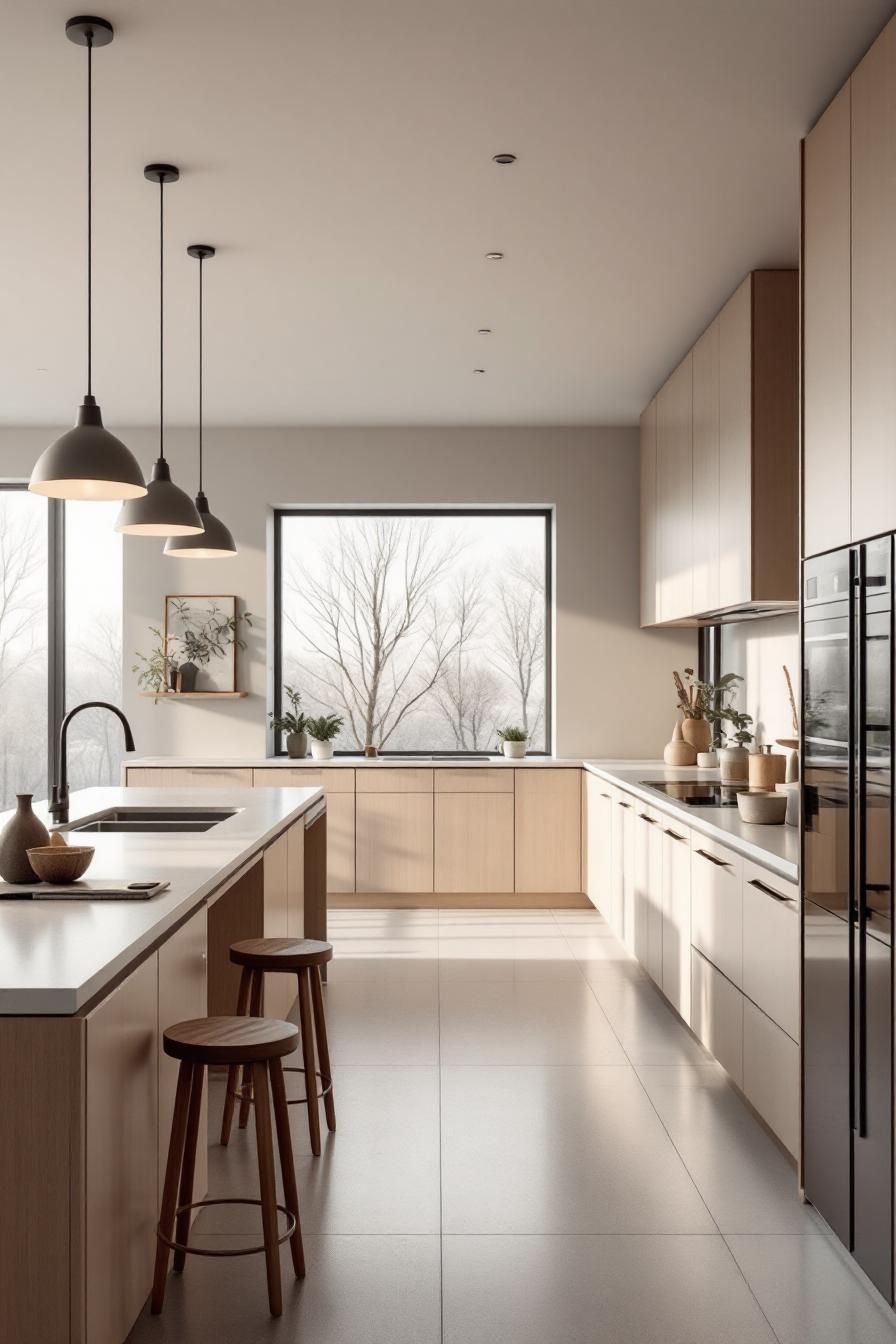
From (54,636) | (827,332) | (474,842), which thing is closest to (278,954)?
(827,332)

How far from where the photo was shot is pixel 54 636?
741 centimetres

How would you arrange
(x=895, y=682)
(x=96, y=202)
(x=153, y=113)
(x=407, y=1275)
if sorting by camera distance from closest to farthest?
(x=895, y=682)
(x=407, y=1275)
(x=153, y=113)
(x=96, y=202)

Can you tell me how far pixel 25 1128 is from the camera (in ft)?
6.20

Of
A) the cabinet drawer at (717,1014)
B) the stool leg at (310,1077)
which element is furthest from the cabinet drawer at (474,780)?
the stool leg at (310,1077)

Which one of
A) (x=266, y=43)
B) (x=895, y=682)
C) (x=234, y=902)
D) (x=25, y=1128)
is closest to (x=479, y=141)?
(x=266, y=43)

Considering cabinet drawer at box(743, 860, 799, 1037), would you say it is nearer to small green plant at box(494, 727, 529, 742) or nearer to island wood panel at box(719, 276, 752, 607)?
island wood panel at box(719, 276, 752, 607)

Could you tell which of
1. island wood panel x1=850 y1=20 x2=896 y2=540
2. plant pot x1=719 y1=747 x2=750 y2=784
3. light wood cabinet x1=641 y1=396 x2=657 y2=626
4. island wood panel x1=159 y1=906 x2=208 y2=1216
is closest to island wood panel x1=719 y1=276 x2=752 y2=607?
plant pot x1=719 y1=747 x2=750 y2=784

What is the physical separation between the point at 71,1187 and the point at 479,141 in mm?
2917

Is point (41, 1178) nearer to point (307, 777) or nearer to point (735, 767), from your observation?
point (735, 767)

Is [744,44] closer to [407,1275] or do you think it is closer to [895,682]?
[895,682]

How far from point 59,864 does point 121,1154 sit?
75cm

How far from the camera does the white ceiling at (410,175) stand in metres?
2.85

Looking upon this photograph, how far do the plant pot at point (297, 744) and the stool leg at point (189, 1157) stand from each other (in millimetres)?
4432

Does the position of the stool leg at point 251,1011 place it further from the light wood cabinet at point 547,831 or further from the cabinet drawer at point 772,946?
the light wood cabinet at point 547,831
